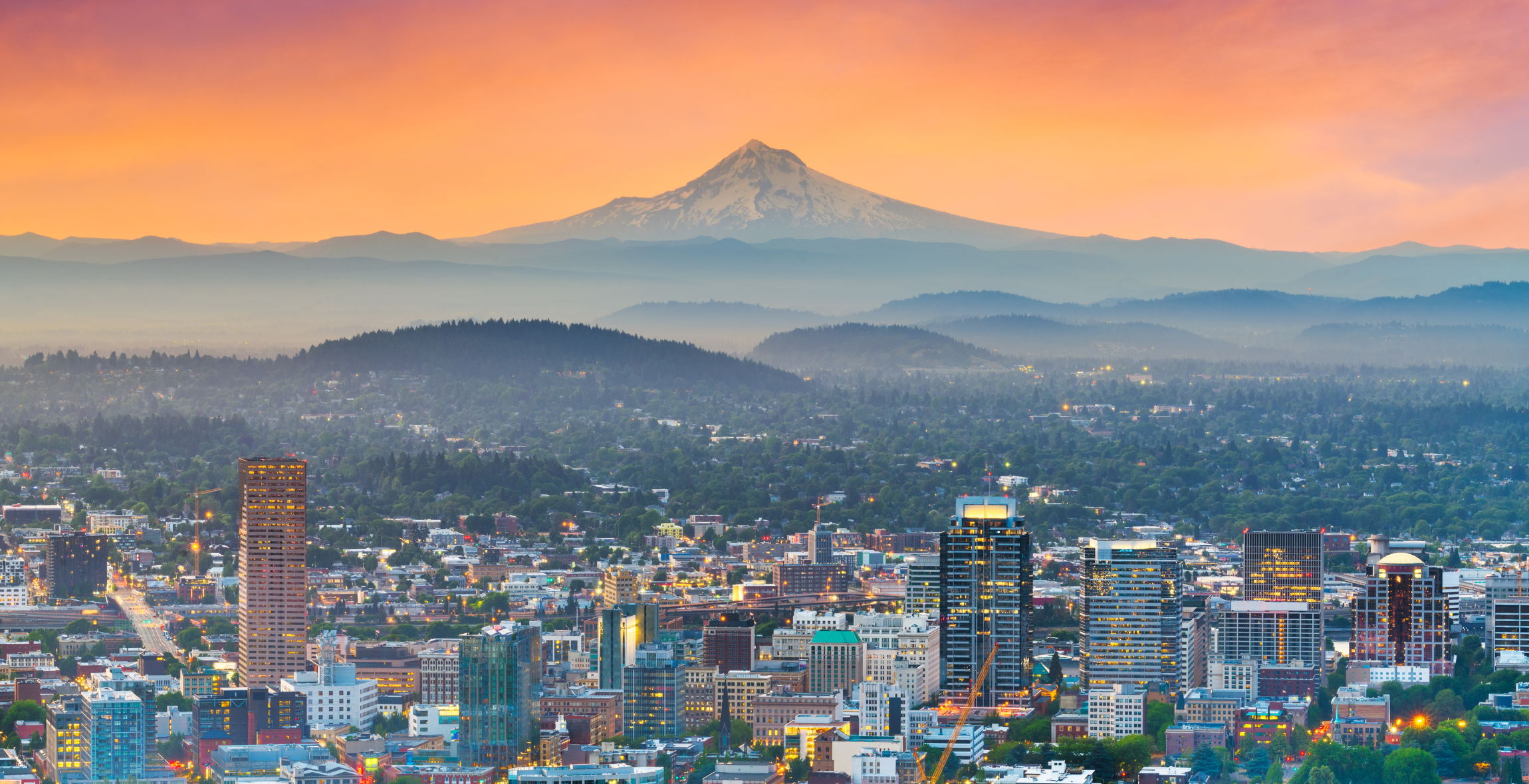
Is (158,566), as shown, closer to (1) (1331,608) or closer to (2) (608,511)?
(2) (608,511)

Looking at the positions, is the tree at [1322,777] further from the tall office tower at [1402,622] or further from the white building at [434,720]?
the tall office tower at [1402,622]

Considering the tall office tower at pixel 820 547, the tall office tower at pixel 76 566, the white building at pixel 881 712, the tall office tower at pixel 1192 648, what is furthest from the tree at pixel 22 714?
the tall office tower at pixel 820 547

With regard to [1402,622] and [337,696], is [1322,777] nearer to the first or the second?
[1402,622]

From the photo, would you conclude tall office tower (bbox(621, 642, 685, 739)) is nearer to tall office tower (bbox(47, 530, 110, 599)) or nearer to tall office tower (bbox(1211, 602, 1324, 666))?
tall office tower (bbox(1211, 602, 1324, 666))

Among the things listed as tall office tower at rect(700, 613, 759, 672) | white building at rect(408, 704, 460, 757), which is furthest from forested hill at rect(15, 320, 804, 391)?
white building at rect(408, 704, 460, 757)

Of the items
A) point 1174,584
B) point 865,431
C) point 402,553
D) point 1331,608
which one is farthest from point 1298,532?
point 865,431

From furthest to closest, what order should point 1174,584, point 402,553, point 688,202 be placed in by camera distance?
point 688,202 → point 402,553 → point 1174,584
